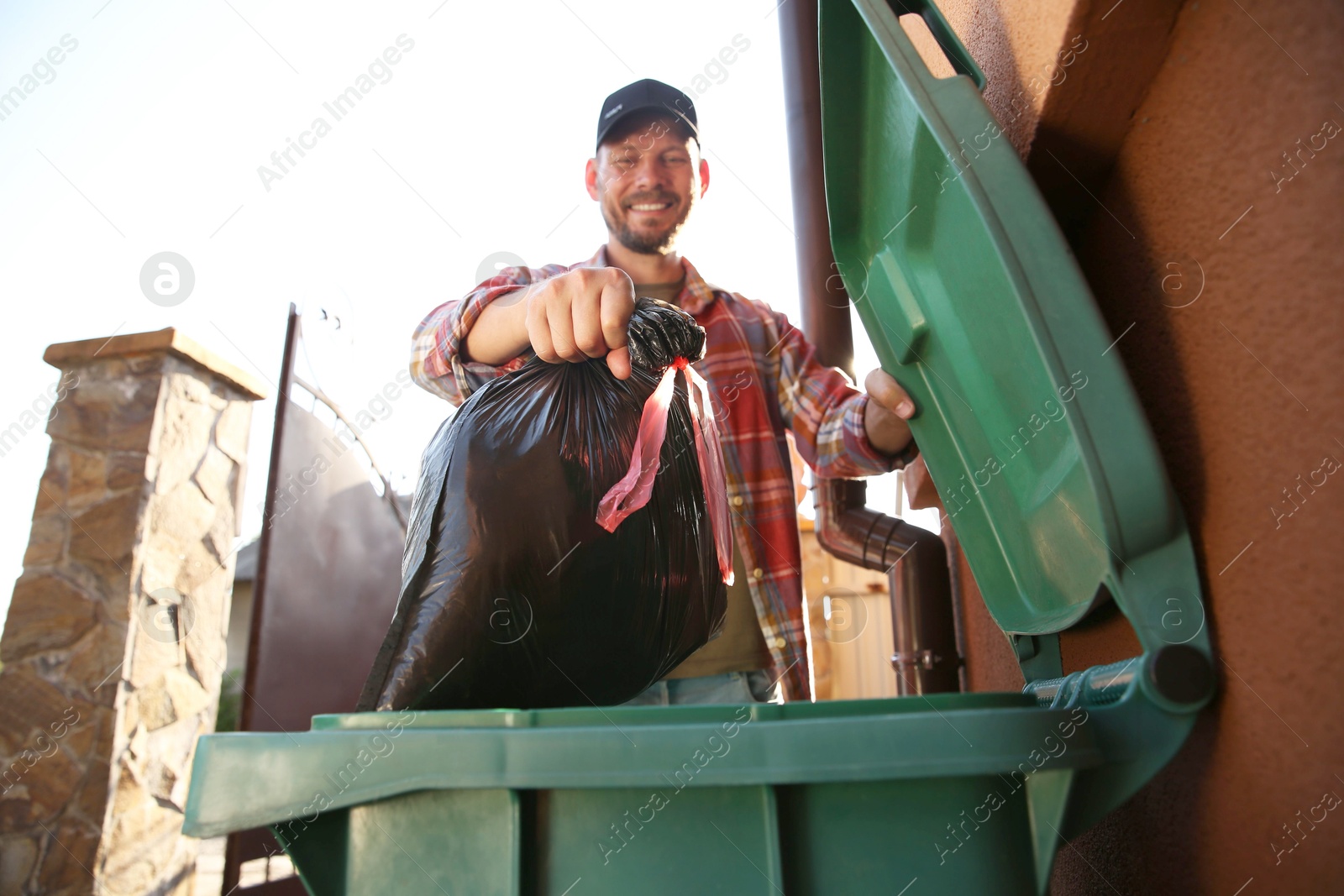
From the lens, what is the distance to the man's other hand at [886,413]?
4.51ft

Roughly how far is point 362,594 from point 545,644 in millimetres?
3388

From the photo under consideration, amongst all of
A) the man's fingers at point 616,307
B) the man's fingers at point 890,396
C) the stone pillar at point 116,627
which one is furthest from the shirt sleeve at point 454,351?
the stone pillar at point 116,627

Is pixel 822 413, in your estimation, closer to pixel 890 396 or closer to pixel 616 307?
pixel 890 396

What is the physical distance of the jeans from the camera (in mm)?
1756

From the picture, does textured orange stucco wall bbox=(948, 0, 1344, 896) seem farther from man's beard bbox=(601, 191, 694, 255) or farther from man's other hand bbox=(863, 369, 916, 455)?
man's beard bbox=(601, 191, 694, 255)

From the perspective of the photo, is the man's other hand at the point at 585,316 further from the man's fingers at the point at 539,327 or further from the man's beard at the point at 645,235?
the man's beard at the point at 645,235

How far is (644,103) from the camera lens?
6.83 ft

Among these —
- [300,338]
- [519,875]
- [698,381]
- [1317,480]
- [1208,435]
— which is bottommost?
[519,875]

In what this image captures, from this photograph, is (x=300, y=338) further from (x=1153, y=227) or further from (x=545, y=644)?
(x=1153, y=227)

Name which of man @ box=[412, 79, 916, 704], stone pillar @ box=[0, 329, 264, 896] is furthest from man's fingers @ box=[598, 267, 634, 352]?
stone pillar @ box=[0, 329, 264, 896]

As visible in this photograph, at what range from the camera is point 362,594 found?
4059mm

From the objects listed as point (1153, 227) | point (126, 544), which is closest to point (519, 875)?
point (1153, 227)

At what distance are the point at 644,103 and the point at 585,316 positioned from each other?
1.31 m

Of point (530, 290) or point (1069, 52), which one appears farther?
point (530, 290)
